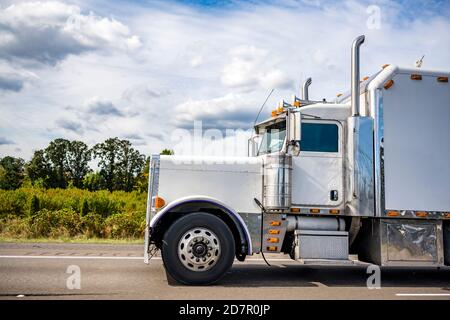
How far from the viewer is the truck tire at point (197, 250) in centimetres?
652

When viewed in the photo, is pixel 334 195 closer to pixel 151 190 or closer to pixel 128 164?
pixel 151 190

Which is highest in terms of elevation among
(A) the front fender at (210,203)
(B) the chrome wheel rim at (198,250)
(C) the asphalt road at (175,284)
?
(A) the front fender at (210,203)

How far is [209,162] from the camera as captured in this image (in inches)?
281

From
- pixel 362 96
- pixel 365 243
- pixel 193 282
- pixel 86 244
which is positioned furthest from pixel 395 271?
pixel 86 244

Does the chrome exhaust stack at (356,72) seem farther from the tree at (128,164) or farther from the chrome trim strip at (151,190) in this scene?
the tree at (128,164)

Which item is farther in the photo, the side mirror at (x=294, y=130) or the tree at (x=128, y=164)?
the tree at (x=128, y=164)

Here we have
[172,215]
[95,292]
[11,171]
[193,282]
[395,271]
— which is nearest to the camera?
[95,292]

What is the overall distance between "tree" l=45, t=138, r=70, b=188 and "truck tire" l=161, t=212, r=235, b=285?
53.7 metres

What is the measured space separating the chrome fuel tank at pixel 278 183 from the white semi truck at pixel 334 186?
17mm

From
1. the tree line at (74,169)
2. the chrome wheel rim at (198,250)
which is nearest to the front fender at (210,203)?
the chrome wheel rim at (198,250)

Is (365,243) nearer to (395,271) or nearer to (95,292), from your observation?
(395,271)
